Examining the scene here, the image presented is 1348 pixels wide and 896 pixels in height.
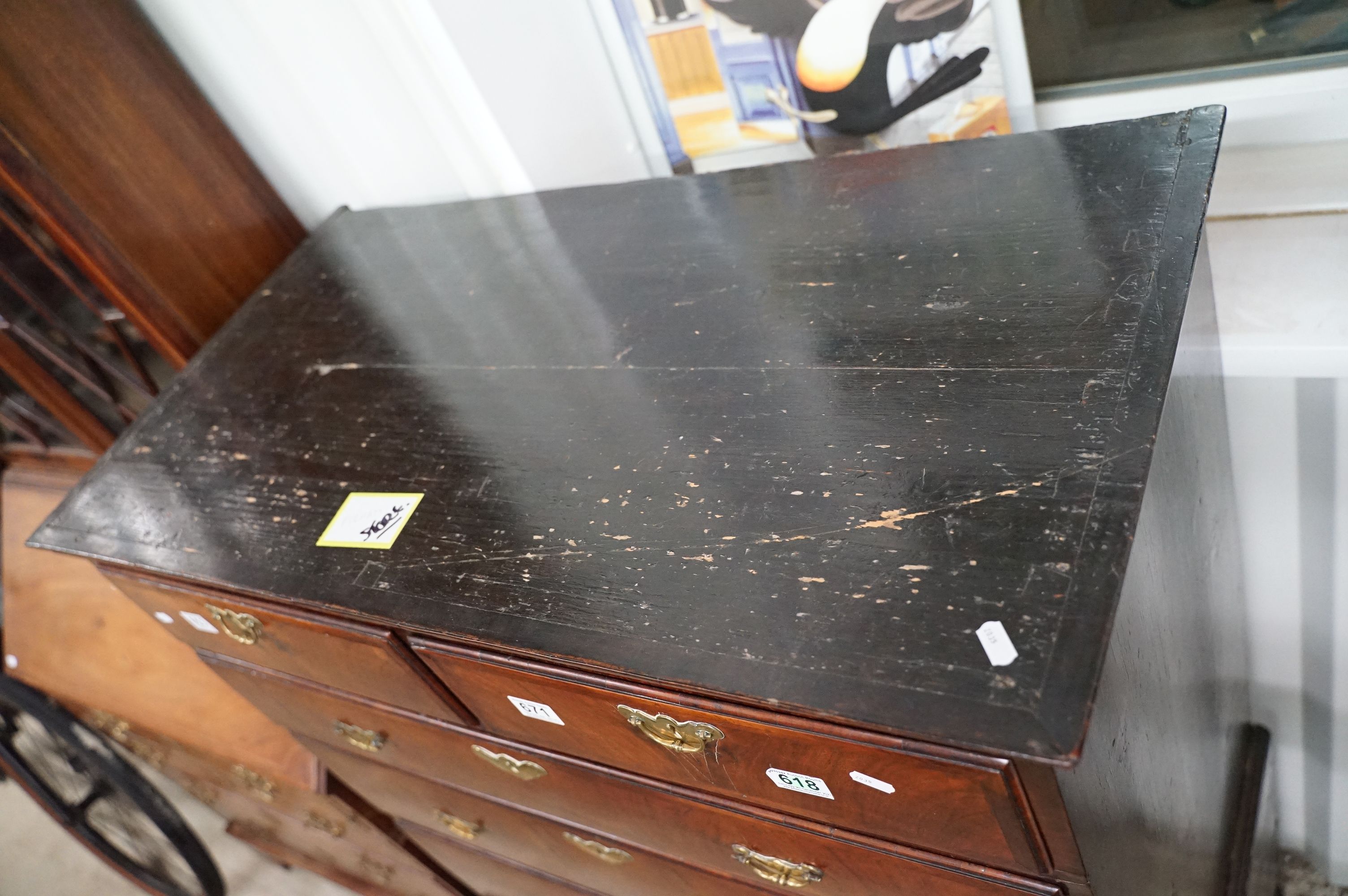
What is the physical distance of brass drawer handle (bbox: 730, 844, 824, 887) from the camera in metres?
0.84

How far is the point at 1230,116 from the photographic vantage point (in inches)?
39.7

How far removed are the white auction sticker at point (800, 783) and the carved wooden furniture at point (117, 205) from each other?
1.05m

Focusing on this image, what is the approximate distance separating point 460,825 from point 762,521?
0.82 meters

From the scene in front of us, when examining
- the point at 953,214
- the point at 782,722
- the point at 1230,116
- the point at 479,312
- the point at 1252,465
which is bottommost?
the point at 782,722

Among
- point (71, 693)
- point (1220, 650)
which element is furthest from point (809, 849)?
point (71, 693)

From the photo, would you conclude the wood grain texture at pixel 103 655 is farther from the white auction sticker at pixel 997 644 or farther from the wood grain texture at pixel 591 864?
the white auction sticker at pixel 997 644

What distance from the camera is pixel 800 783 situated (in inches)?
26.9

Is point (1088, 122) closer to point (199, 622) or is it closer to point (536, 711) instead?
point (536, 711)

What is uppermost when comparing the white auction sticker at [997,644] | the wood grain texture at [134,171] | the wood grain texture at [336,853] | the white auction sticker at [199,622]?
the wood grain texture at [134,171]

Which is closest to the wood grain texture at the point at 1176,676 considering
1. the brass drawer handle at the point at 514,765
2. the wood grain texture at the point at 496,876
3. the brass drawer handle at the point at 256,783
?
the brass drawer handle at the point at 514,765

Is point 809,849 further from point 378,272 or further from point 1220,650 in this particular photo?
point 378,272

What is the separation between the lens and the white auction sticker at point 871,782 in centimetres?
62

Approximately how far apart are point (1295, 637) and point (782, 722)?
99 centimetres

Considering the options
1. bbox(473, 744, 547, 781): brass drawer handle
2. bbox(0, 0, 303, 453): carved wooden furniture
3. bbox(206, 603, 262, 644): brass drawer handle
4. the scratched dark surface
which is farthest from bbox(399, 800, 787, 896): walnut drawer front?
bbox(0, 0, 303, 453): carved wooden furniture
